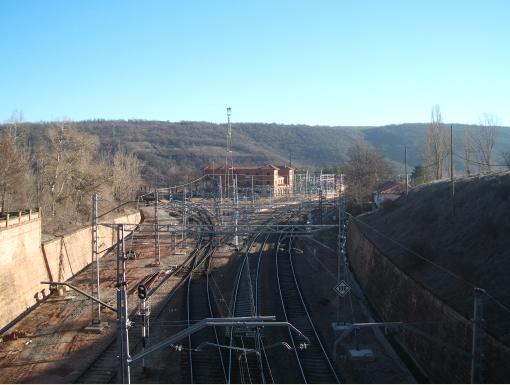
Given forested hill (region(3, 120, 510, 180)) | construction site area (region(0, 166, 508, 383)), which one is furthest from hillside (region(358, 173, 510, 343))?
forested hill (region(3, 120, 510, 180))

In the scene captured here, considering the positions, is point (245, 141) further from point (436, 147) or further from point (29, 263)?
point (29, 263)

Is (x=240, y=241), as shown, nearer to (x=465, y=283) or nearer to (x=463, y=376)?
(x=465, y=283)

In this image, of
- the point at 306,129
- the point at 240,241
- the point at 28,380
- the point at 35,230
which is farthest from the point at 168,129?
the point at 28,380

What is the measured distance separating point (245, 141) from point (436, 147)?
379 ft

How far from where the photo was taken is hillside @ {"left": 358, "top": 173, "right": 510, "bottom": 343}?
1294 centimetres

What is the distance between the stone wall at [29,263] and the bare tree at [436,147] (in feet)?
89.6

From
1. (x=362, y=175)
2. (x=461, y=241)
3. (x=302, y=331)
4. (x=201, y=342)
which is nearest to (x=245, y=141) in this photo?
(x=362, y=175)

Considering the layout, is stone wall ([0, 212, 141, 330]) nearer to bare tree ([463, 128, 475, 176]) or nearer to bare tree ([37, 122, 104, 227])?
bare tree ([37, 122, 104, 227])

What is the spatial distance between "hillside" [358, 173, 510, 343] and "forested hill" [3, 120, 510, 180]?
3087 inches

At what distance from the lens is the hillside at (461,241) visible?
12.9 m

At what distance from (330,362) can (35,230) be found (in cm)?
1571

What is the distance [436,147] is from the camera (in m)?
41.1

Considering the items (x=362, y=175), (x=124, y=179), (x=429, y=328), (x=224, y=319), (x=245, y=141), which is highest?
(x=245, y=141)

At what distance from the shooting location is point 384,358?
1454cm
